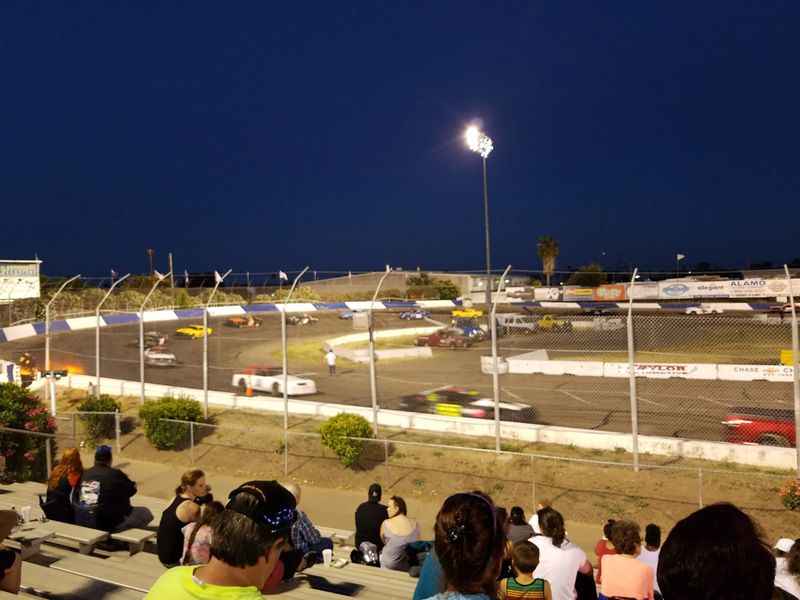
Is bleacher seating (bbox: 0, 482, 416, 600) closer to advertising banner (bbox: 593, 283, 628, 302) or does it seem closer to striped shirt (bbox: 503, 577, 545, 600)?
striped shirt (bbox: 503, 577, 545, 600)

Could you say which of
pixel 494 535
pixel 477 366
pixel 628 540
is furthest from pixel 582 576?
pixel 477 366

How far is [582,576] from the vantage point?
18.6 feet

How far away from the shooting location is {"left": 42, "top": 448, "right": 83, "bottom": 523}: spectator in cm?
761

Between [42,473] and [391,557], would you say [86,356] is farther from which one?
[391,557]

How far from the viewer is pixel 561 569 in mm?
5570

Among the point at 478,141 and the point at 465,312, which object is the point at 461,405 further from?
the point at 465,312

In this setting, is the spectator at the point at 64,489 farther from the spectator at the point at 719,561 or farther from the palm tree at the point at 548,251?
the palm tree at the point at 548,251

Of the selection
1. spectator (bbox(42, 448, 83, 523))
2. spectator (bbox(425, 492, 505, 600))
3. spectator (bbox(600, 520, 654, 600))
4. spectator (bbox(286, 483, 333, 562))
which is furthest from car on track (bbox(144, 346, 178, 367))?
spectator (bbox(425, 492, 505, 600))

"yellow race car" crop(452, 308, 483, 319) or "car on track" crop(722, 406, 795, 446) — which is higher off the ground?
"yellow race car" crop(452, 308, 483, 319)

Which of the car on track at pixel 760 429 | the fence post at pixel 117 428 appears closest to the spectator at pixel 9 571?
the fence post at pixel 117 428

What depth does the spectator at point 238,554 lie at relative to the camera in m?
2.43

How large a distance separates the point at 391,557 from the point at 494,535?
201 inches

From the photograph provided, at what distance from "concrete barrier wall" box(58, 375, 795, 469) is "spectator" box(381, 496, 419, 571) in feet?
25.0

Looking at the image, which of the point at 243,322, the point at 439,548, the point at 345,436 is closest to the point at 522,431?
the point at 345,436
